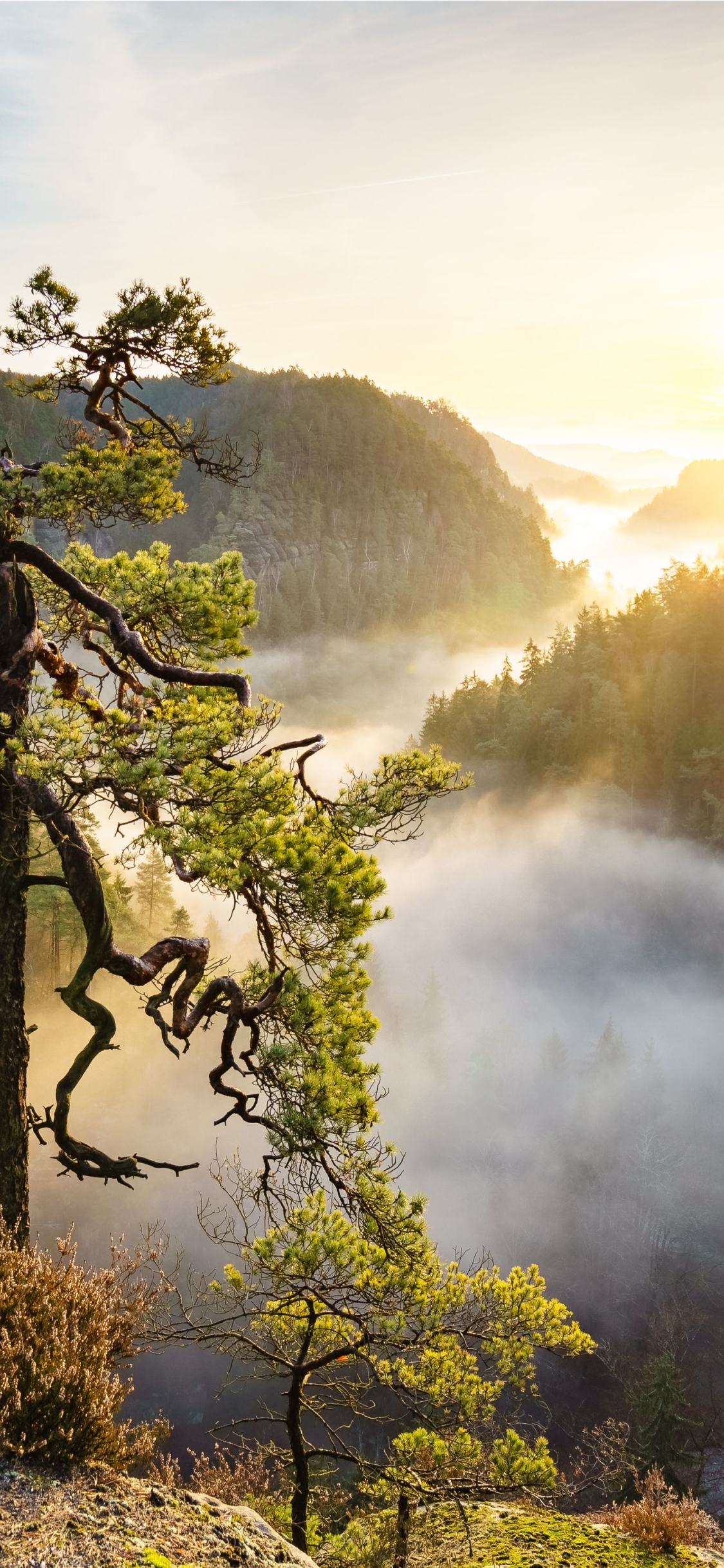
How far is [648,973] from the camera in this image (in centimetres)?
8462

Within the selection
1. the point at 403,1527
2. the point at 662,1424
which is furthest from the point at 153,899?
the point at 403,1527

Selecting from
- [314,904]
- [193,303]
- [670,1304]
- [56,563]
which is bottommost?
[670,1304]

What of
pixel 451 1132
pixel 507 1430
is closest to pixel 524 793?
pixel 451 1132

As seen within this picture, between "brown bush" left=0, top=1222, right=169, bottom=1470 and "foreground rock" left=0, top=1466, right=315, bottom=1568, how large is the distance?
151 mm

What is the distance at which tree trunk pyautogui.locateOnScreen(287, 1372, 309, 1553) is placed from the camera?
7480mm

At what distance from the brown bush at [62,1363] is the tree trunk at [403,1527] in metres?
2.98

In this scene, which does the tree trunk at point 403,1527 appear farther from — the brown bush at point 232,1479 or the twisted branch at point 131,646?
the brown bush at point 232,1479

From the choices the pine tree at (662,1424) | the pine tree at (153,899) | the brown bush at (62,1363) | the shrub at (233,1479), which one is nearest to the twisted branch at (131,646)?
the brown bush at (62,1363)

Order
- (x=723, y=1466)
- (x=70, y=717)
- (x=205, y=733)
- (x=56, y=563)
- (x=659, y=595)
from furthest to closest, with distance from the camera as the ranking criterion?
(x=659, y=595), (x=723, y=1466), (x=56, y=563), (x=70, y=717), (x=205, y=733)

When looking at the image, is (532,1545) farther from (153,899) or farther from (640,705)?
(640,705)

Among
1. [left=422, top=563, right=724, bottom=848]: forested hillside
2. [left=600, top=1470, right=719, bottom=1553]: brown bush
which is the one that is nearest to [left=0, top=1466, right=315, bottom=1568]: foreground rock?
[left=600, top=1470, right=719, bottom=1553]: brown bush

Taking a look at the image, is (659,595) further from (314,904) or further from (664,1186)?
(314,904)

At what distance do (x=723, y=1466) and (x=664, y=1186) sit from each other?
80.5 feet

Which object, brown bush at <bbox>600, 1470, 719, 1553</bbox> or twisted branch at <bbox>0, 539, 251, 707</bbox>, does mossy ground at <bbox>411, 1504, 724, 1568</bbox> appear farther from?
twisted branch at <bbox>0, 539, 251, 707</bbox>
